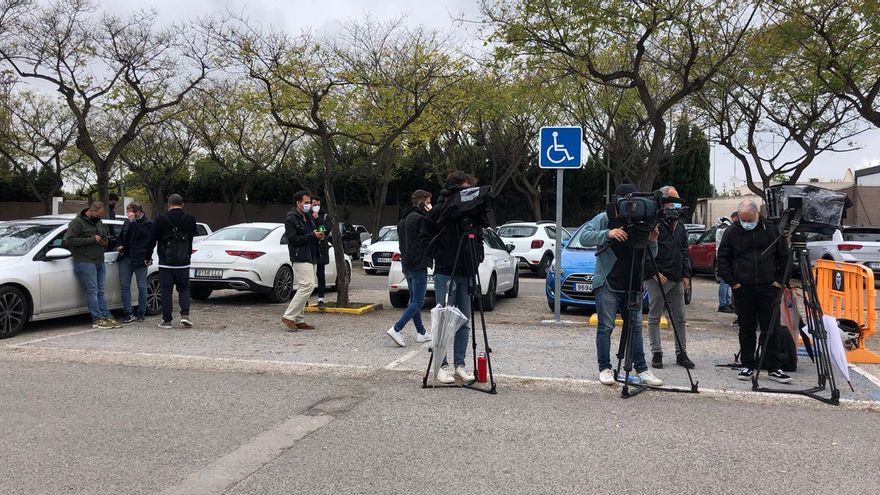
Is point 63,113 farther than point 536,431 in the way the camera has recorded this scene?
Yes

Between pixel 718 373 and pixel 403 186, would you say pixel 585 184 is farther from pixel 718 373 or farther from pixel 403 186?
pixel 718 373

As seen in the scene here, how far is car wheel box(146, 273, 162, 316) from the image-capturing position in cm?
1067

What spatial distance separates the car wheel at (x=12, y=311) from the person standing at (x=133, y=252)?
52.2 inches

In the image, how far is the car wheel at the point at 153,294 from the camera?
10.7 m

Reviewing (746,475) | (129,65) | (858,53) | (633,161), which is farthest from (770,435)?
(633,161)

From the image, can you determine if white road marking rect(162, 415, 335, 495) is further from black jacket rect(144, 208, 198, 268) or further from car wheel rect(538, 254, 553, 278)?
car wheel rect(538, 254, 553, 278)

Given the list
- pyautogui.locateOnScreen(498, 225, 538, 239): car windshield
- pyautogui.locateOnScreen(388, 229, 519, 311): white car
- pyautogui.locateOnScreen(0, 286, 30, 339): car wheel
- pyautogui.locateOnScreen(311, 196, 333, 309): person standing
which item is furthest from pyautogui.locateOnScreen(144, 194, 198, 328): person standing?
pyautogui.locateOnScreen(498, 225, 538, 239): car windshield

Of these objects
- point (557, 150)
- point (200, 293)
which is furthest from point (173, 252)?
point (557, 150)

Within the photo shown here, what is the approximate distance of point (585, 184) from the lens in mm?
40625

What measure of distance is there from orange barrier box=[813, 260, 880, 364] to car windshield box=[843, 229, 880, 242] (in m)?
10.1

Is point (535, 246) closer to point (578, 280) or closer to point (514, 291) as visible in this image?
point (514, 291)

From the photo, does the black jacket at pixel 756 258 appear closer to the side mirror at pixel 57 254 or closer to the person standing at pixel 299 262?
the person standing at pixel 299 262

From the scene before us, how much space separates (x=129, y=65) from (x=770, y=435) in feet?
63.6

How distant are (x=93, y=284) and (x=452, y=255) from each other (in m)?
5.69
